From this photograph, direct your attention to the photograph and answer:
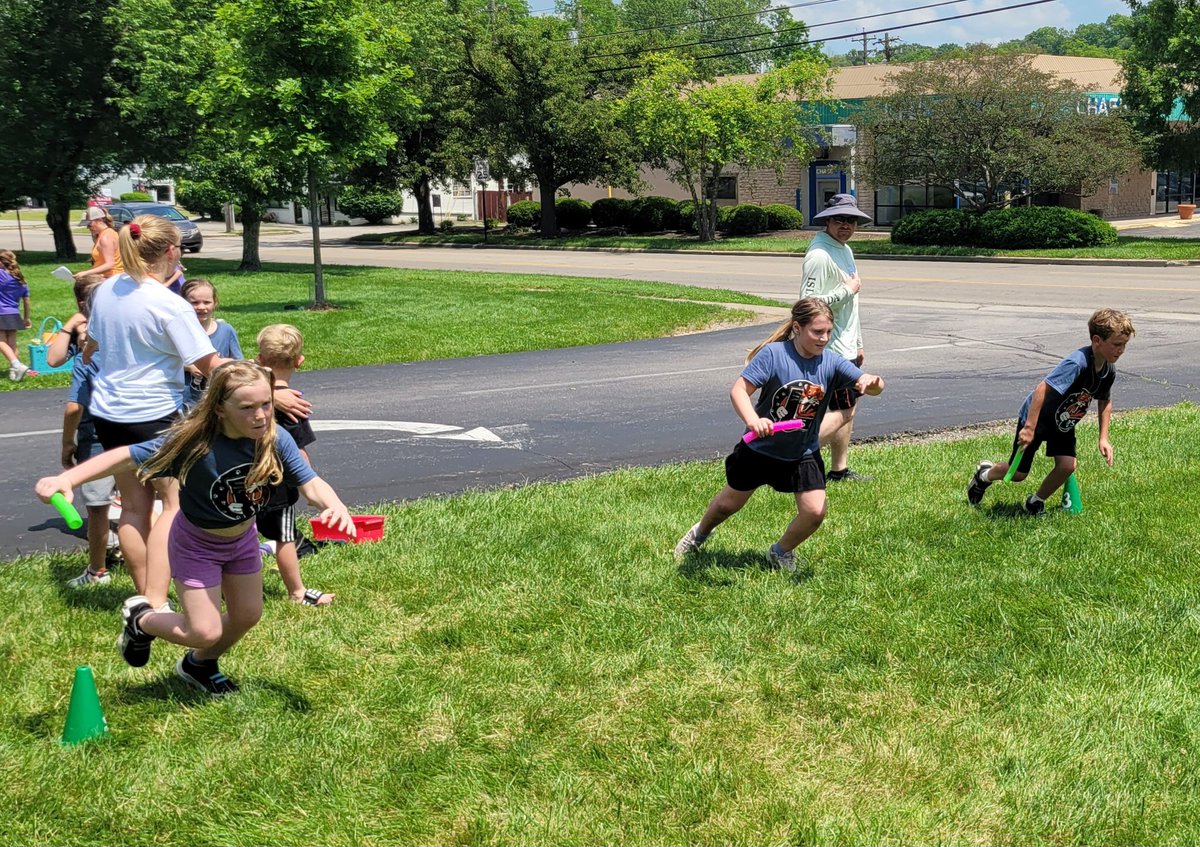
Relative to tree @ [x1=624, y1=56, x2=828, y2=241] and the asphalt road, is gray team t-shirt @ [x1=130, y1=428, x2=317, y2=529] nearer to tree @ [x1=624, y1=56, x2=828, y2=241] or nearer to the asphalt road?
the asphalt road

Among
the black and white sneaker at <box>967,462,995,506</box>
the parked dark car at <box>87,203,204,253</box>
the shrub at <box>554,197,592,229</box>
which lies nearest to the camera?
the black and white sneaker at <box>967,462,995,506</box>

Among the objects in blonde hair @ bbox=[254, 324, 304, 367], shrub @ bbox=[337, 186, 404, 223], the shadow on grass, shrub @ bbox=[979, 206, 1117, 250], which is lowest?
the shadow on grass

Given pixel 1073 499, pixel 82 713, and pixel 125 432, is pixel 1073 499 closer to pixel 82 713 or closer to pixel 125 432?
pixel 125 432

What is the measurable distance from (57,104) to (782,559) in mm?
29859

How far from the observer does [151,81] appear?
26.7 metres

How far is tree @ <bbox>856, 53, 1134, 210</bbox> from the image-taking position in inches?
1216

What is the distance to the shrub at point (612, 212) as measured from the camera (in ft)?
154

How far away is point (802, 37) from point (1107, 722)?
11484cm

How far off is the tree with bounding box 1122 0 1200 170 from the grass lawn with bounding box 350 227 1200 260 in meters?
2.64

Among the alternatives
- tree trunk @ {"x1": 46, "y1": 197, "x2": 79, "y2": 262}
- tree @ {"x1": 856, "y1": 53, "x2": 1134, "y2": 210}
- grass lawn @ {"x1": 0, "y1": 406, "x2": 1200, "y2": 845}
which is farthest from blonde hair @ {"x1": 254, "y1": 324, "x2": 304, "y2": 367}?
tree @ {"x1": 856, "y1": 53, "x2": 1134, "y2": 210}

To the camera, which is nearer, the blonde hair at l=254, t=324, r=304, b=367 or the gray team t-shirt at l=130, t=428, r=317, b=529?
the gray team t-shirt at l=130, t=428, r=317, b=529

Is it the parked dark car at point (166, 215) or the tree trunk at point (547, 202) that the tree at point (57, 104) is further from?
the tree trunk at point (547, 202)

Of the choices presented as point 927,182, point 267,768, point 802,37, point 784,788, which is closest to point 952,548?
point 784,788

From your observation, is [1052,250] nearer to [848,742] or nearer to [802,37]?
[848,742]
